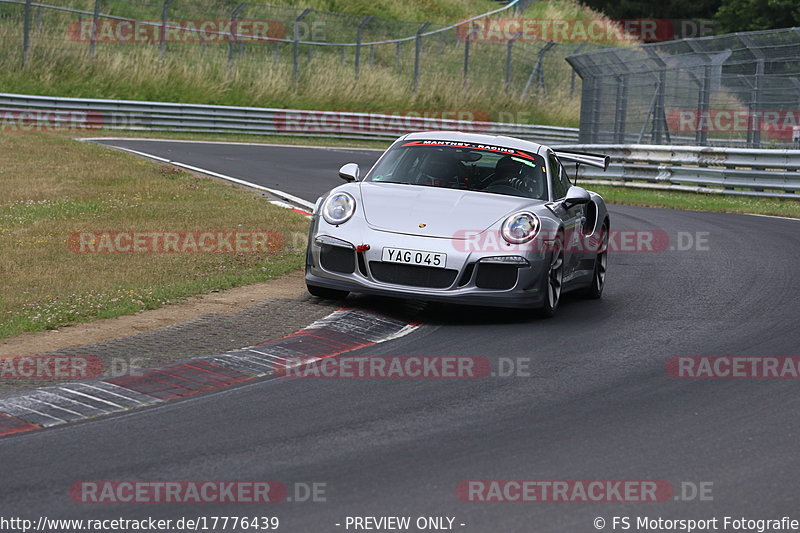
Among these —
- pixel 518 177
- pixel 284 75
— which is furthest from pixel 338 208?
pixel 284 75

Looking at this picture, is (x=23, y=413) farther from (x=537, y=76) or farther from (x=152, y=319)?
(x=537, y=76)

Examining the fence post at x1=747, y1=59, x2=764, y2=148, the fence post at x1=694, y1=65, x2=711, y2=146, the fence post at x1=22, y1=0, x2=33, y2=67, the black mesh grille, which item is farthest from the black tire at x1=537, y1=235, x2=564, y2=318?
the fence post at x1=22, y1=0, x2=33, y2=67

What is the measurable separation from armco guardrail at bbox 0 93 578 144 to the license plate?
21.1m

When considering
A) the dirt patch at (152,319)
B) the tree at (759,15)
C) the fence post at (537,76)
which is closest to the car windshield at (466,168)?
the dirt patch at (152,319)

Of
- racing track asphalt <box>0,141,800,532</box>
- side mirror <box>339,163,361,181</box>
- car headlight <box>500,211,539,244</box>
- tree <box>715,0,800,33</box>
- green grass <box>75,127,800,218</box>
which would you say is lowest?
green grass <box>75,127,800,218</box>

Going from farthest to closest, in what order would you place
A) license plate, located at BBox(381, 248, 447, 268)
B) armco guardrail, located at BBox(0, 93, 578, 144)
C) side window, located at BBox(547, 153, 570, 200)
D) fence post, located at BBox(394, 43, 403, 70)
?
fence post, located at BBox(394, 43, 403, 70), armco guardrail, located at BBox(0, 93, 578, 144), side window, located at BBox(547, 153, 570, 200), license plate, located at BBox(381, 248, 447, 268)

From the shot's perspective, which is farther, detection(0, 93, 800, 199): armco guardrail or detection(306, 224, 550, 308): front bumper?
detection(0, 93, 800, 199): armco guardrail

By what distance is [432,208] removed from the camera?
8586 mm

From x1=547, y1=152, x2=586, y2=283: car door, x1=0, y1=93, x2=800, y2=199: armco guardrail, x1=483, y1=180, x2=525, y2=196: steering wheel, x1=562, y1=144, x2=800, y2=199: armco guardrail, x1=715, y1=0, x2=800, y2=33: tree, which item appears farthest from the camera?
x1=715, y1=0, x2=800, y2=33: tree

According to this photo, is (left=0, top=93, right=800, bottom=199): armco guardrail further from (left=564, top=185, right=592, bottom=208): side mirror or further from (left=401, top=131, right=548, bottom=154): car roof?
(left=564, top=185, right=592, bottom=208): side mirror

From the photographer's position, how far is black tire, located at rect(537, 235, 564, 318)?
8500 millimetres

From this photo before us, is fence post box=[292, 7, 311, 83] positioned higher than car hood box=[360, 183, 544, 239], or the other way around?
fence post box=[292, 7, 311, 83]

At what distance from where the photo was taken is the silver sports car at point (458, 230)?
818 cm

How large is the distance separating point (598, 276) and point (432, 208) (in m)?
2.02
